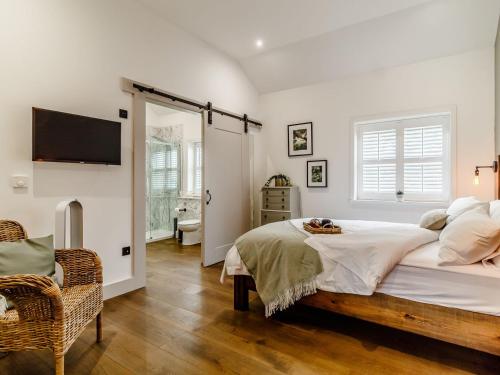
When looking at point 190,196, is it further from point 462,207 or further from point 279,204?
point 462,207

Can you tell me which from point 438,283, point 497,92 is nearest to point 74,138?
point 438,283

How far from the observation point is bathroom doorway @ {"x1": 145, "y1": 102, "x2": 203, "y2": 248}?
574 cm

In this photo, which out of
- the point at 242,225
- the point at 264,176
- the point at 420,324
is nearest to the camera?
the point at 420,324

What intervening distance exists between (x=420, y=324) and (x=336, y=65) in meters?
3.52

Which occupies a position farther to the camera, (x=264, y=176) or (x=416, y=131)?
(x=264, y=176)

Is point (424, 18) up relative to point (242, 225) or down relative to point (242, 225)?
up

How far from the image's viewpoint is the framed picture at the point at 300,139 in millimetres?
4621

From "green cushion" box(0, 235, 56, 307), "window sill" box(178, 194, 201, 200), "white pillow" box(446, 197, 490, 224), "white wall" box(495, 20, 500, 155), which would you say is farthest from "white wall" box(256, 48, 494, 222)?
"green cushion" box(0, 235, 56, 307)

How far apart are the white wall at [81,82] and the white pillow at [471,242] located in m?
2.84

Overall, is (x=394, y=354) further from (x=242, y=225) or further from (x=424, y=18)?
(x=424, y=18)

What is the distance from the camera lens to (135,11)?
3.11 metres

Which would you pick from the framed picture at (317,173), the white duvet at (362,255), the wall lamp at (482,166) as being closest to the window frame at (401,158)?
the wall lamp at (482,166)

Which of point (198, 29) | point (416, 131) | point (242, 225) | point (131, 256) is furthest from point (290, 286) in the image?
point (198, 29)

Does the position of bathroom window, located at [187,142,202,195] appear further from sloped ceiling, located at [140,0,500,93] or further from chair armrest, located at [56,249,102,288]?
chair armrest, located at [56,249,102,288]
